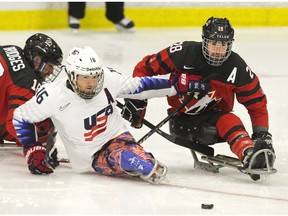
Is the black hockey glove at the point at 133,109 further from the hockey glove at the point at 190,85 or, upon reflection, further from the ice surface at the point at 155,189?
the ice surface at the point at 155,189

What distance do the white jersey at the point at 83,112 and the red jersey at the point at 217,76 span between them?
0.19 meters

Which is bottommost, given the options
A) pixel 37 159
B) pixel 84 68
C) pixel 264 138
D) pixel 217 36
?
pixel 37 159

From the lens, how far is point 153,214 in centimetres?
374

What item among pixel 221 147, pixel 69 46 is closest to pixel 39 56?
pixel 221 147

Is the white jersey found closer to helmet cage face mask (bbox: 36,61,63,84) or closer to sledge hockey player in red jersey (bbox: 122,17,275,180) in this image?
sledge hockey player in red jersey (bbox: 122,17,275,180)

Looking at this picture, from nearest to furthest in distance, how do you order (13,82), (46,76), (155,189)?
1. (155,189)
2. (13,82)
3. (46,76)

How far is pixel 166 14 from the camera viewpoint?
29.3ft

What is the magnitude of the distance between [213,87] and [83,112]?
28.1 inches

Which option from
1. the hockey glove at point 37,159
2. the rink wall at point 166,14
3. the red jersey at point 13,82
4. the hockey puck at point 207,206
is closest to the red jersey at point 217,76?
the red jersey at point 13,82

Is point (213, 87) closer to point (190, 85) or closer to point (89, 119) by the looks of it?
point (190, 85)

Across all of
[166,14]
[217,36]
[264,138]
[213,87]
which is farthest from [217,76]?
[166,14]

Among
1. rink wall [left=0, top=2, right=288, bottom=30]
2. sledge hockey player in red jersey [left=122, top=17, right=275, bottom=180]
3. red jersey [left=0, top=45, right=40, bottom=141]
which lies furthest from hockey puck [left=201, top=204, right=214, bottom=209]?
rink wall [left=0, top=2, right=288, bottom=30]

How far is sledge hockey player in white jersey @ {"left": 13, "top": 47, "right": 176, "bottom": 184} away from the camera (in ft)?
13.6

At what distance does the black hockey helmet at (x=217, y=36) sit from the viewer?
4344mm
